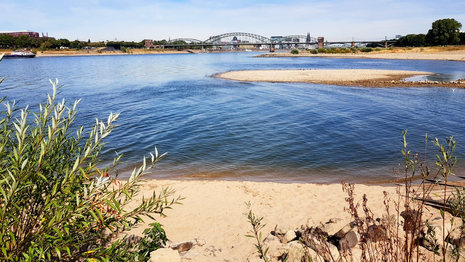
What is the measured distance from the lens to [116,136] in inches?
752

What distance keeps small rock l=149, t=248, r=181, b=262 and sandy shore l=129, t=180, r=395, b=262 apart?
0.66 meters

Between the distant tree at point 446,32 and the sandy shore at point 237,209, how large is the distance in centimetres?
14333

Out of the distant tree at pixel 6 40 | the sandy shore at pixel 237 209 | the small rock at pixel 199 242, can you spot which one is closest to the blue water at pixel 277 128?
the sandy shore at pixel 237 209

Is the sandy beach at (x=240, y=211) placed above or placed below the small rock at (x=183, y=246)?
below

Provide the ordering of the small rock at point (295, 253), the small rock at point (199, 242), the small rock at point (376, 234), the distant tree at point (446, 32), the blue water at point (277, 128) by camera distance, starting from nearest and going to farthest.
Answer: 1. the small rock at point (376, 234)
2. the small rock at point (295, 253)
3. the small rock at point (199, 242)
4. the blue water at point (277, 128)
5. the distant tree at point (446, 32)

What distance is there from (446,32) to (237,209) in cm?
15027

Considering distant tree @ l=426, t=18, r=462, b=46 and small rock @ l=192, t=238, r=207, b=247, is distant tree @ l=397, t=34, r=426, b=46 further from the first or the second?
small rock @ l=192, t=238, r=207, b=247

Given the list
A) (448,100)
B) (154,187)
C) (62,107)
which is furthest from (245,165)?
(448,100)

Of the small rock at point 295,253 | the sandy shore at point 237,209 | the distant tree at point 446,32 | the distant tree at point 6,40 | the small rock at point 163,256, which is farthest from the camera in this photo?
the distant tree at point 6,40

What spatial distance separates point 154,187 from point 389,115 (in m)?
20.2

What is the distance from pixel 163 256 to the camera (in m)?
5.66

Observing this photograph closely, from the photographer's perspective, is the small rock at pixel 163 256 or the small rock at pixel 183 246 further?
the small rock at pixel 183 246

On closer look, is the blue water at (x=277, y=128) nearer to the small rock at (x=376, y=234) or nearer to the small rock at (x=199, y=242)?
the small rock at (x=199, y=242)

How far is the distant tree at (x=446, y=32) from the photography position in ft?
403
